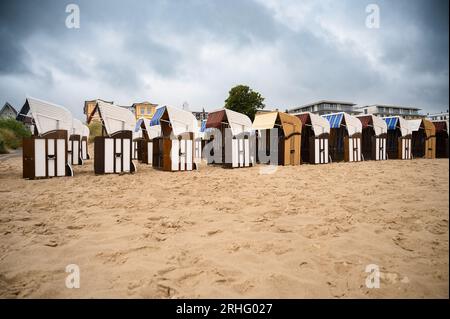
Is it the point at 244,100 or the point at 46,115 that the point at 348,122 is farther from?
the point at 244,100

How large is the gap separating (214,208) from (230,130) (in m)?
8.35

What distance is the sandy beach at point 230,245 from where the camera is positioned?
2.06m

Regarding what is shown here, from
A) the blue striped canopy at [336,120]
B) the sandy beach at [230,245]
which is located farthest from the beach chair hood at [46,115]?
the blue striped canopy at [336,120]

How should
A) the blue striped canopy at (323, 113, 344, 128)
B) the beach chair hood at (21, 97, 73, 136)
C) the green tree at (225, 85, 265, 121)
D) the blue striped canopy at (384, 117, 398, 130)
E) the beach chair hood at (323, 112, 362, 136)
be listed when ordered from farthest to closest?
the green tree at (225, 85, 265, 121), the blue striped canopy at (384, 117, 398, 130), the blue striped canopy at (323, 113, 344, 128), the beach chair hood at (323, 112, 362, 136), the beach chair hood at (21, 97, 73, 136)

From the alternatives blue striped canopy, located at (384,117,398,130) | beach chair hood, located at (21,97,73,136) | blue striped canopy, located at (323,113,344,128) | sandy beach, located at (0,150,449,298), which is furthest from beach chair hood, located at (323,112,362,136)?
beach chair hood, located at (21,97,73,136)

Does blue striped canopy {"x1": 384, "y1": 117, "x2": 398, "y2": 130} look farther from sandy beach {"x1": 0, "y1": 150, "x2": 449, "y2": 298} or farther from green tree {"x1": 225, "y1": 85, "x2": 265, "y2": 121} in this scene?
green tree {"x1": 225, "y1": 85, "x2": 265, "y2": 121}

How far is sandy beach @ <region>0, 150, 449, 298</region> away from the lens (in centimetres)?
206

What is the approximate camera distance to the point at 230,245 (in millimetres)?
2965

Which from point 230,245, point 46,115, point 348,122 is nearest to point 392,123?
point 348,122

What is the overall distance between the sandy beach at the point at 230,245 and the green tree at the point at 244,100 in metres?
36.2

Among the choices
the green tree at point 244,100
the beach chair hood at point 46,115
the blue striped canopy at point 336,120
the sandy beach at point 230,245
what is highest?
the green tree at point 244,100

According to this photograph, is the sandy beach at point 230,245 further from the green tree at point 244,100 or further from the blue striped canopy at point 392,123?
the green tree at point 244,100

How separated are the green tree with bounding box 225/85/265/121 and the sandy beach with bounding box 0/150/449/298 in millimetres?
36211
